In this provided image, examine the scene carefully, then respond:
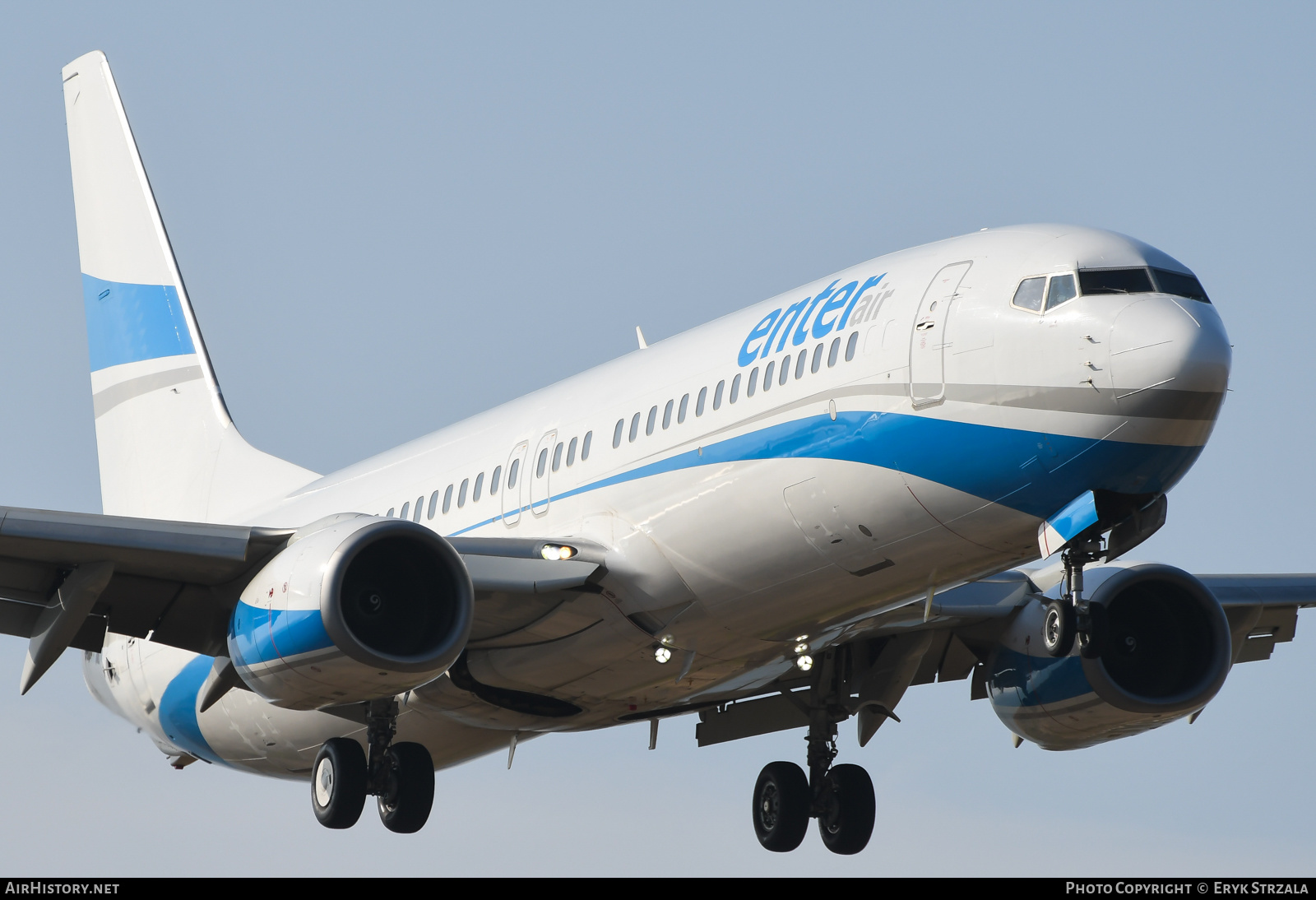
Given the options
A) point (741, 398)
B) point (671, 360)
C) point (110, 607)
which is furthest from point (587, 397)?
point (110, 607)

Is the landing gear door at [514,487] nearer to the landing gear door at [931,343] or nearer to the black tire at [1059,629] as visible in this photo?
the landing gear door at [931,343]

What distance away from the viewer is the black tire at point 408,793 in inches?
822

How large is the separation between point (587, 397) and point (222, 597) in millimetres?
4663

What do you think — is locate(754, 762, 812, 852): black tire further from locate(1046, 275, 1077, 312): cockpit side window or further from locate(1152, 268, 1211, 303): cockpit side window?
locate(1152, 268, 1211, 303): cockpit side window

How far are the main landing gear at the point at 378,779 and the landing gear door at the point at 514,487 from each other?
2739 millimetres

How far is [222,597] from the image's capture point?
19547mm

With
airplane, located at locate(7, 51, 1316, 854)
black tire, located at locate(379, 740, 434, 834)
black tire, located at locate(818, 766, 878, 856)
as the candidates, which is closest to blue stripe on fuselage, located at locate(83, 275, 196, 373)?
airplane, located at locate(7, 51, 1316, 854)

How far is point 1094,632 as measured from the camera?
51.5 ft

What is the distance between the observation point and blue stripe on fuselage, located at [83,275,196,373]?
102 ft

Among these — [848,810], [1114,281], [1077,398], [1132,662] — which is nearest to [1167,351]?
[1077,398]

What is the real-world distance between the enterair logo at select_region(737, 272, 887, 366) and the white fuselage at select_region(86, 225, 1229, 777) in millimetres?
30

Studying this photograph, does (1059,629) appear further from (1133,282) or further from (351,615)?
(351,615)

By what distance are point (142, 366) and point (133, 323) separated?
89 centimetres

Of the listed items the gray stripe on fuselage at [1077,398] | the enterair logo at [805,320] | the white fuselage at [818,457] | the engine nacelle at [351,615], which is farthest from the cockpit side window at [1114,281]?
the engine nacelle at [351,615]
